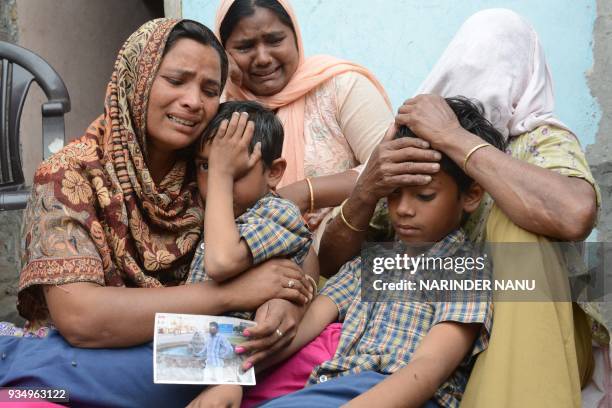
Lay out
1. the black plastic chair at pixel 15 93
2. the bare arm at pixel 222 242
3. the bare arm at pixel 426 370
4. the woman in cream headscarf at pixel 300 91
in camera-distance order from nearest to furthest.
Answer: the bare arm at pixel 426 370
the bare arm at pixel 222 242
the woman in cream headscarf at pixel 300 91
the black plastic chair at pixel 15 93

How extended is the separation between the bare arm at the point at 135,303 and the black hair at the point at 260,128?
0.42 metres

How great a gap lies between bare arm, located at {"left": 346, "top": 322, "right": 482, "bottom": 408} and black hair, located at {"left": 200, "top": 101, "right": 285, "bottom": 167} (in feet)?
2.65

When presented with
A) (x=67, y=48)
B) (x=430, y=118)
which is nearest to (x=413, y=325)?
(x=430, y=118)

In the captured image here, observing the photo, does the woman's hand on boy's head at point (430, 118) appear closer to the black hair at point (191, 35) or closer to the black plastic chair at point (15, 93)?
the black hair at point (191, 35)

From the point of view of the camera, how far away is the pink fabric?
2594mm

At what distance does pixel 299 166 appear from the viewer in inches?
141

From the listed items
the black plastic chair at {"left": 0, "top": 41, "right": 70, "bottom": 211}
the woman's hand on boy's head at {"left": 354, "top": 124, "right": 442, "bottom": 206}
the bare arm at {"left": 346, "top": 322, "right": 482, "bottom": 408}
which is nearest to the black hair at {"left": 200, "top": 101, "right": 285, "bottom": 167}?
the woman's hand on boy's head at {"left": 354, "top": 124, "right": 442, "bottom": 206}

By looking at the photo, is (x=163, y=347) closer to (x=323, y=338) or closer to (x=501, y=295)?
(x=323, y=338)

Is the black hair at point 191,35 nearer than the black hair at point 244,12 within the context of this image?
Yes

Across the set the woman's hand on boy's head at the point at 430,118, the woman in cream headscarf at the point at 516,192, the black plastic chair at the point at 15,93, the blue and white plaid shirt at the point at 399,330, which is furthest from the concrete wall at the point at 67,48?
the woman's hand on boy's head at the point at 430,118

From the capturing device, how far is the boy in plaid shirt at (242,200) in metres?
2.55

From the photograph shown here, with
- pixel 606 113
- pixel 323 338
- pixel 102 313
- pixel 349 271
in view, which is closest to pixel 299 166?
pixel 349 271

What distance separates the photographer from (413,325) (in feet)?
8.34

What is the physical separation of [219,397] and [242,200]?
67cm
